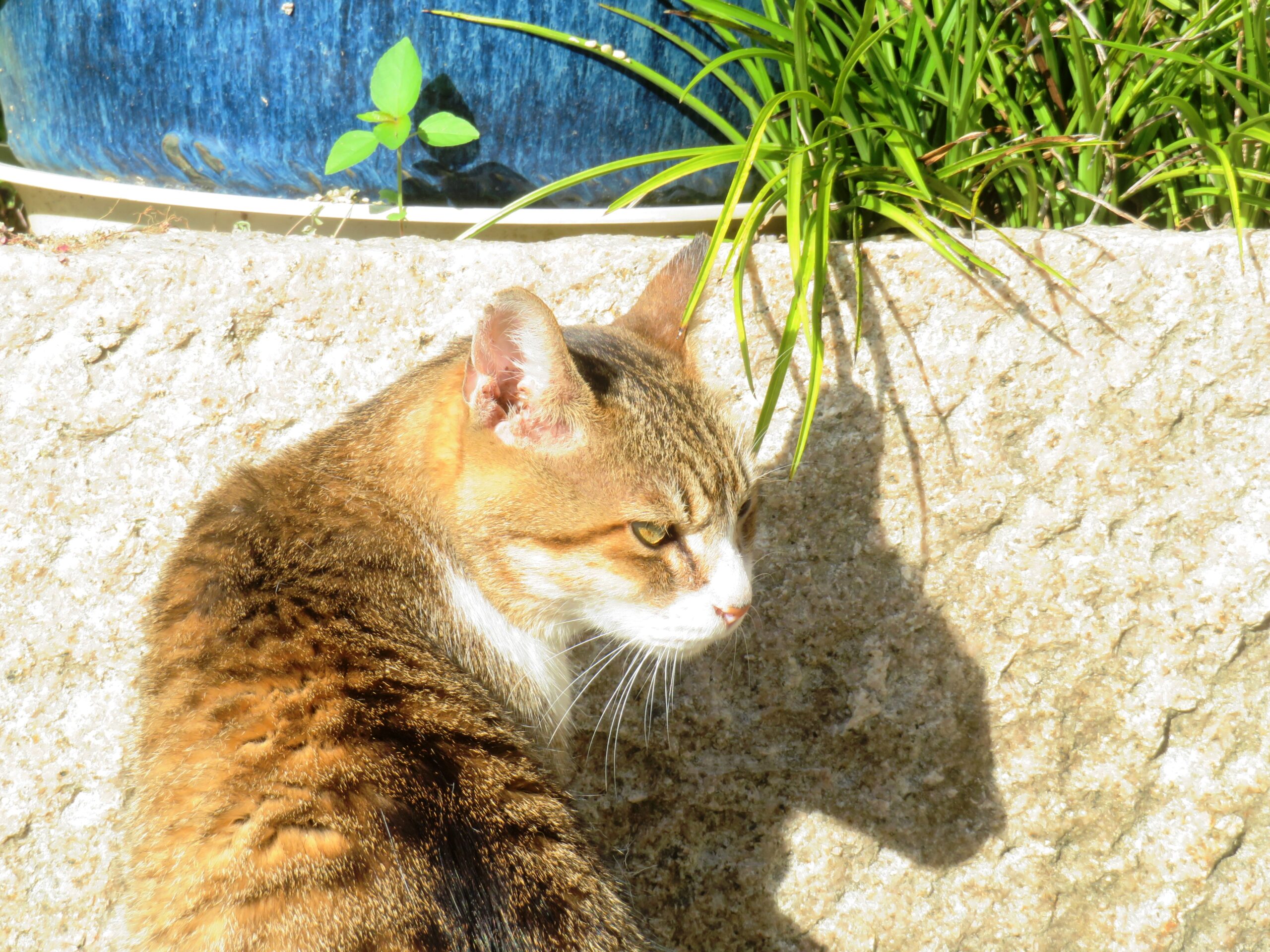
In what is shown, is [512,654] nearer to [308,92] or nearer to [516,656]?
[516,656]

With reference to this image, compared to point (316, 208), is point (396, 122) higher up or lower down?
higher up

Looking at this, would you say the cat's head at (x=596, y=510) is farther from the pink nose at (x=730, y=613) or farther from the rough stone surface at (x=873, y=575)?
the rough stone surface at (x=873, y=575)

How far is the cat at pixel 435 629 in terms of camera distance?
143 centimetres

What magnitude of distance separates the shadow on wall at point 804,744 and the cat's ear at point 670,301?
485mm

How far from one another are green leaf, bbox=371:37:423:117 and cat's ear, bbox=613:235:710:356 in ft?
2.26

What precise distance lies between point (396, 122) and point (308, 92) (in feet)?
0.92

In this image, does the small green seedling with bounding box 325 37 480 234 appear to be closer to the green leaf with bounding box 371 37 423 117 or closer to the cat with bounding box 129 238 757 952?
the green leaf with bounding box 371 37 423 117

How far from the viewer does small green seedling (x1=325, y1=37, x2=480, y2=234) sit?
84.6 inches

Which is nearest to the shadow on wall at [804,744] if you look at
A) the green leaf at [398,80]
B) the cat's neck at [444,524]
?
the cat's neck at [444,524]

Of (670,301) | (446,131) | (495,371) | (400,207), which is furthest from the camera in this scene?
(400,207)

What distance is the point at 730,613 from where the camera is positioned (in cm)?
187

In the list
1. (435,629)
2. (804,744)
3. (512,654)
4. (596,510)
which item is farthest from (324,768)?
(804,744)

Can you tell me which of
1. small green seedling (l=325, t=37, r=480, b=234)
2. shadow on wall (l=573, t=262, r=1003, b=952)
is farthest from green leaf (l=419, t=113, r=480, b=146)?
shadow on wall (l=573, t=262, r=1003, b=952)

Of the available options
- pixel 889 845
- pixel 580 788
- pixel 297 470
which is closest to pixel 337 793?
pixel 297 470
